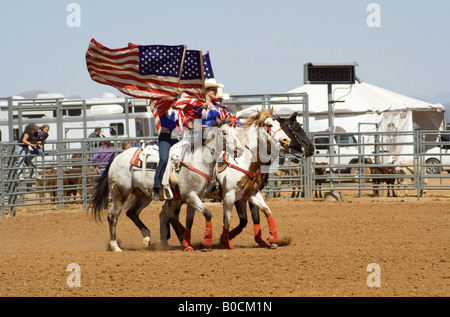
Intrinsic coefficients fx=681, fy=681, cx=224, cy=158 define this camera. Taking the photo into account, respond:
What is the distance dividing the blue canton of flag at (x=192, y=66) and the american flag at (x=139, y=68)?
0.09 metres

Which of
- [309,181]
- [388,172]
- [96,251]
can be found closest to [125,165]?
[96,251]

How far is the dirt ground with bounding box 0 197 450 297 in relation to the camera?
21.0ft

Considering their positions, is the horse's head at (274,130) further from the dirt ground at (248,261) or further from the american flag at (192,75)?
the dirt ground at (248,261)

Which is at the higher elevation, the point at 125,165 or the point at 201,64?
the point at 201,64

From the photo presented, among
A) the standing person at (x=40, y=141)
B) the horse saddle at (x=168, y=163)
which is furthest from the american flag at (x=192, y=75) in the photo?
the standing person at (x=40, y=141)

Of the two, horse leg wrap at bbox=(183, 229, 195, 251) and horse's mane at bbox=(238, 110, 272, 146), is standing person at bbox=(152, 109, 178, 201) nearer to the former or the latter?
horse leg wrap at bbox=(183, 229, 195, 251)

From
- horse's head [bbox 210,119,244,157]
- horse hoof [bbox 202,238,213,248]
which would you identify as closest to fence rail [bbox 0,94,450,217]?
horse hoof [bbox 202,238,213,248]

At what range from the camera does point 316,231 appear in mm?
10875

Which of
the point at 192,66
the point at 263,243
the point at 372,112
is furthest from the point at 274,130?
the point at 372,112

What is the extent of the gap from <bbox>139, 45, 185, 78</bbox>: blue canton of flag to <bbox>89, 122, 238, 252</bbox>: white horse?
108cm

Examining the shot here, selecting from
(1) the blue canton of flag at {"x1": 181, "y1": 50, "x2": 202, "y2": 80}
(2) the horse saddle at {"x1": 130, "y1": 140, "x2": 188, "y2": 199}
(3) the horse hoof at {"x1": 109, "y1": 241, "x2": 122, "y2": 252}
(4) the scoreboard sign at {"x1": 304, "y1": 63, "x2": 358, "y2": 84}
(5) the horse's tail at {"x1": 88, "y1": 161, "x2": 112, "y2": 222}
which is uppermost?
(4) the scoreboard sign at {"x1": 304, "y1": 63, "x2": 358, "y2": 84}

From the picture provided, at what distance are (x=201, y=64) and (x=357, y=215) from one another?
5.48 m

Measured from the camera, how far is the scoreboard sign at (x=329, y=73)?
17.5 m

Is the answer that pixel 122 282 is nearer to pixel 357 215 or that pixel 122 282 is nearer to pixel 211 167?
pixel 211 167
